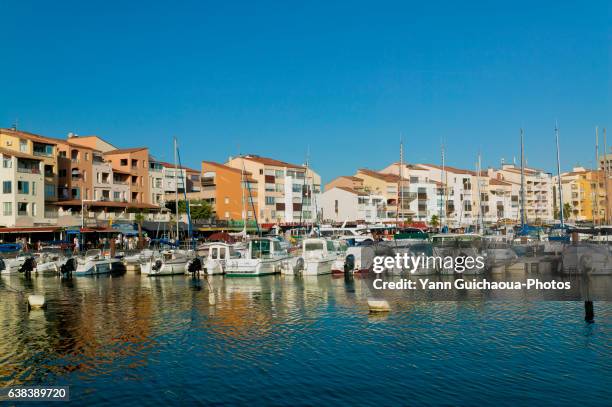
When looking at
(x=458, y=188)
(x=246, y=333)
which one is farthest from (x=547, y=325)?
(x=458, y=188)

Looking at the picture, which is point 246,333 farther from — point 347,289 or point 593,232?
point 593,232

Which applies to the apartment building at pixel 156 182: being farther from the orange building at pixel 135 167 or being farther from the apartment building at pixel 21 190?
the apartment building at pixel 21 190

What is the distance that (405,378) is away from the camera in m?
20.1

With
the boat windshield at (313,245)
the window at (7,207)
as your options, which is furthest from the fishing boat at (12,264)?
the boat windshield at (313,245)

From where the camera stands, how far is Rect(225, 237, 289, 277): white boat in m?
52.4

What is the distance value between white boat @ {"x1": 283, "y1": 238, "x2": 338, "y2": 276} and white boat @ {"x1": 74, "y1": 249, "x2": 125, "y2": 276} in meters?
17.7

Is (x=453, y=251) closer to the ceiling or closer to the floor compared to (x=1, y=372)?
closer to the ceiling

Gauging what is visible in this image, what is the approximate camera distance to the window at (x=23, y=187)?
81938mm

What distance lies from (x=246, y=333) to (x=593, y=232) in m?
59.6

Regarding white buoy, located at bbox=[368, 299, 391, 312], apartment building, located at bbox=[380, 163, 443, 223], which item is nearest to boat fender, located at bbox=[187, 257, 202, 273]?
white buoy, located at bbox=[368, 299, 391, 312]

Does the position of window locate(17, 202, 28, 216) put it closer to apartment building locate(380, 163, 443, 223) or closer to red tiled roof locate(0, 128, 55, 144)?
red tiled roof locate(0, 128, 55, 144)

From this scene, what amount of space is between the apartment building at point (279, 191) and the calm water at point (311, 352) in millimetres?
78291

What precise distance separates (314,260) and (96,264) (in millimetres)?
20333

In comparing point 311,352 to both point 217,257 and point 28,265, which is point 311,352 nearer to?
point 217,257
